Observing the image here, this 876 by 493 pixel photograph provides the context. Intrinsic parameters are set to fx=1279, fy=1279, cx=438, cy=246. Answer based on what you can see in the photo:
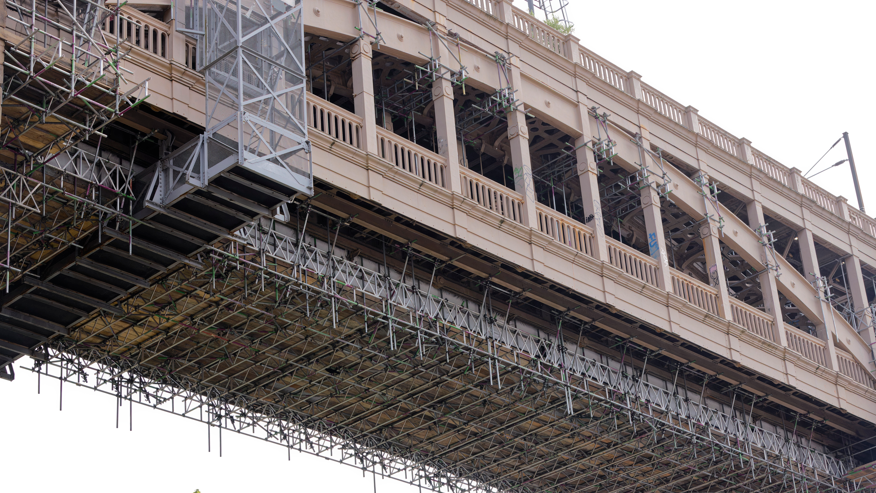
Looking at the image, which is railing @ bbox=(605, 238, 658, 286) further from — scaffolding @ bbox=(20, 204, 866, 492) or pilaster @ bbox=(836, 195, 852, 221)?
pilaster @ bbox=(836, 195, 852, 221)

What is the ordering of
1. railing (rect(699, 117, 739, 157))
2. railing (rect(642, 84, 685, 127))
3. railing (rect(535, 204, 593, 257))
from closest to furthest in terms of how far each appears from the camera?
railing (rect(535, 204, 593, 257))
railing (rect(642, 84, 685, 127))
railing (rect(699, 117, 739, 157))

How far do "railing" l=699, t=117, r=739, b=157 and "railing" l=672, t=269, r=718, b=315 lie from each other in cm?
616

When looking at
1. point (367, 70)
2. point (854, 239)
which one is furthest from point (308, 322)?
point (854, 239)

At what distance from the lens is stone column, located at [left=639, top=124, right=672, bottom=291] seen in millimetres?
39469

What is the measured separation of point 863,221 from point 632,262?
1772cm

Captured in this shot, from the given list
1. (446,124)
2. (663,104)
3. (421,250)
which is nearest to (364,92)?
(446,124)

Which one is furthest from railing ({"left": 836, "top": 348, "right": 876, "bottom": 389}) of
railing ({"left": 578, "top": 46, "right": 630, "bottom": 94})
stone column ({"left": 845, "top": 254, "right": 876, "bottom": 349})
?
railing ({"left": 578, "top": 46, "right": 630, "bottom": 94})

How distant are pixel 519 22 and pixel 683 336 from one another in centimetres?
1090

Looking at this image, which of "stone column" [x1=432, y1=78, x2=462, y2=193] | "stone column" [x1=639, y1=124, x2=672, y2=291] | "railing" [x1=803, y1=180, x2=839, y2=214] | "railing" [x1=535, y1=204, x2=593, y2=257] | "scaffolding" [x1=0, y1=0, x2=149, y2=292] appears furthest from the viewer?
"railing" [x1=803, y1=180, x2=839, y2=214]

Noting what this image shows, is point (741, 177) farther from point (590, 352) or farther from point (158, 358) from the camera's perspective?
point (158, 358)

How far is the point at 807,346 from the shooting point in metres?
45.1

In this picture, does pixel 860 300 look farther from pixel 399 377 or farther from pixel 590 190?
pixel 399 377

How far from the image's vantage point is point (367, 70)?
33.6 meters

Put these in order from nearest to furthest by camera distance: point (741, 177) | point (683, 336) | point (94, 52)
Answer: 1. point (94, 52)
2. point (683, 336)
3. point (741, 177)
